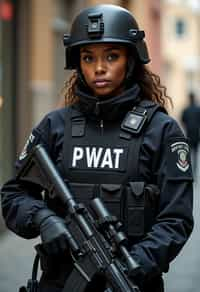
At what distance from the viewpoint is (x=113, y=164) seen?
2.79 meters

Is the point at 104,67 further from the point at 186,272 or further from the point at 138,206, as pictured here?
the point at 186,272

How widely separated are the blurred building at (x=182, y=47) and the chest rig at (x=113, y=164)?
30179 millimetres

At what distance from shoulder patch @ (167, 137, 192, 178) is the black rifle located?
0.92ft

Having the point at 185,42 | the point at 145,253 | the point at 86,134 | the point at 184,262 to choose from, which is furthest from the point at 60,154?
the point at 185,42

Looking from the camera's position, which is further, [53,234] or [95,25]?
[95,25]

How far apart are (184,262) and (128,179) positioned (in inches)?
188

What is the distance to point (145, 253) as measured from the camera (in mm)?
2607

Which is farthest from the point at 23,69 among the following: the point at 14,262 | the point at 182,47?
the point at 182,47

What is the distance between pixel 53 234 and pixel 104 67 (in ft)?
2.16

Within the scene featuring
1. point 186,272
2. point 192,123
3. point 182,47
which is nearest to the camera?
point 186,272

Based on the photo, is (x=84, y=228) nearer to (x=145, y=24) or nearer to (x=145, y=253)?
(x=145, y=253)

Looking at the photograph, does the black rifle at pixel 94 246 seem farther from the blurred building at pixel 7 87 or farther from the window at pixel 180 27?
the window at pixel 180 27

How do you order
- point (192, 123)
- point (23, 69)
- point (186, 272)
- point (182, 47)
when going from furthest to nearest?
point (182, 47)
point (192, 123)
point (23, 69)
point (186, 272)

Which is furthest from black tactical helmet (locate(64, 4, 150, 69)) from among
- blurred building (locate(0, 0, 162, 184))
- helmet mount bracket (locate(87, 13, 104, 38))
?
blurred building (locate(0, 0, 162, 184))
